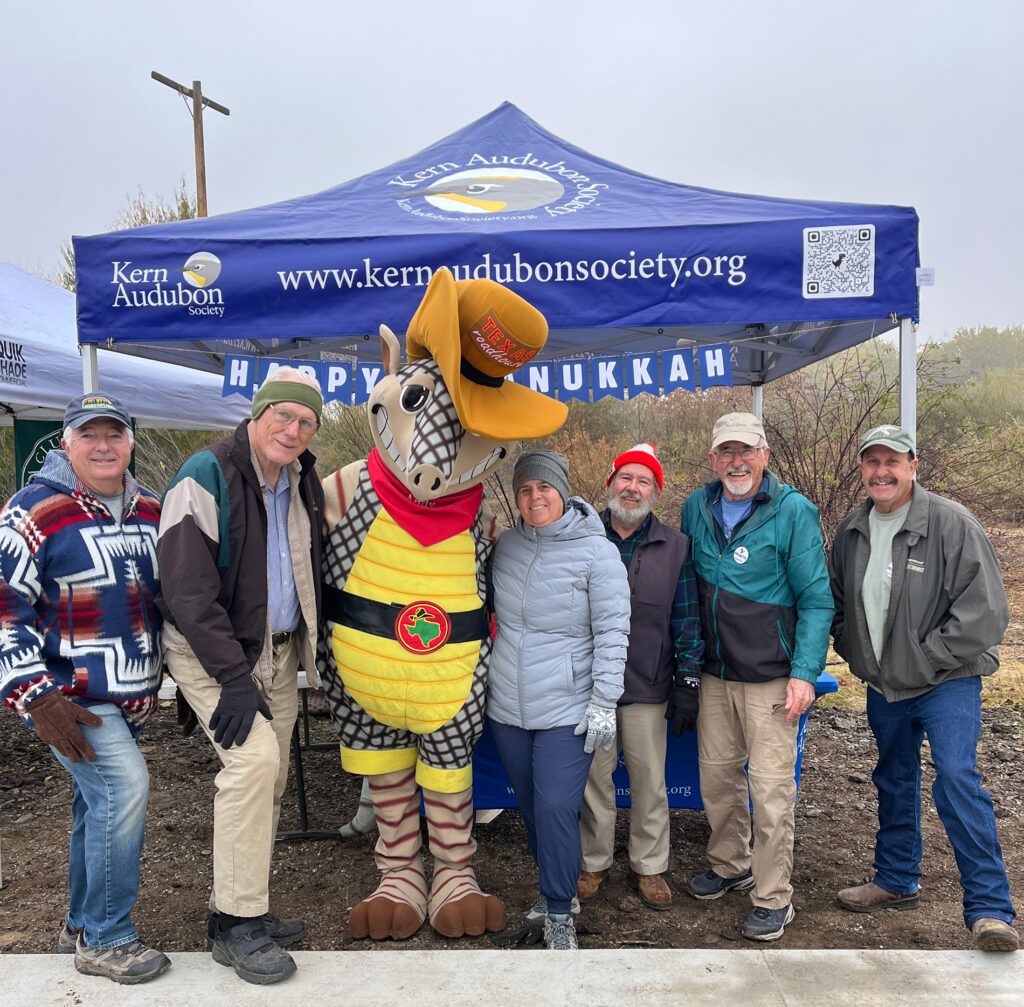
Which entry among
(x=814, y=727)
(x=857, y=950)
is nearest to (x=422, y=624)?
(x=857, y=950)

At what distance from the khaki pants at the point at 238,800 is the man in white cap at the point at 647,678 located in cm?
122

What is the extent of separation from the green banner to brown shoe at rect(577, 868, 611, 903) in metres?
5.36

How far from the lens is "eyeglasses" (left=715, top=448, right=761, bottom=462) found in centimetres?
304

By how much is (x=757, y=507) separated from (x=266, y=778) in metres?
1.88

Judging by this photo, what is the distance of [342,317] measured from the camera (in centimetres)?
349

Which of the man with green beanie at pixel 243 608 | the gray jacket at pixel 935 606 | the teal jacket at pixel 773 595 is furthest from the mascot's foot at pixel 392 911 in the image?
the gray jacket at pixel 935 606

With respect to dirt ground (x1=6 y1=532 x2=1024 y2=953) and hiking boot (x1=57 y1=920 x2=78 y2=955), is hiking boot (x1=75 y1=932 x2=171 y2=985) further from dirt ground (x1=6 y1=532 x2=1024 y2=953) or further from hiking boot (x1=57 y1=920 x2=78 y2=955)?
dirt ground (x1=6 y1=532 x2=1024 y2=953)

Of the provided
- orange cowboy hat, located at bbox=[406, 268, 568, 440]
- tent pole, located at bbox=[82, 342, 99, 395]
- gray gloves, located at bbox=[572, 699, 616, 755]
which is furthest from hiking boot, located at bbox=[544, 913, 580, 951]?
tent pole, located at bbox=[82, 342, 99, 395]

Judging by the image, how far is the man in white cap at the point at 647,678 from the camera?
3141mm

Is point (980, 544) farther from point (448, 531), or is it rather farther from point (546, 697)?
point (448, 531)

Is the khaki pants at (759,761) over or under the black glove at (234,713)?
under

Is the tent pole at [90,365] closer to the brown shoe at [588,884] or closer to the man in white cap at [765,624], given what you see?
the man in white cap at [765,624]

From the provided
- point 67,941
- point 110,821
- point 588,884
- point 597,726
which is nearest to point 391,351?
point 597,726

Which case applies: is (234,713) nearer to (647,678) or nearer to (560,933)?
(560,933)
